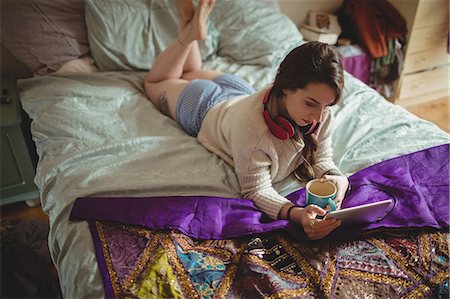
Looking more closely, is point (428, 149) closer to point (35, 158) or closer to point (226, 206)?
point (226, 206)

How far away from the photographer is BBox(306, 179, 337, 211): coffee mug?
110 cm

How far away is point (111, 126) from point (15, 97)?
23.1 inches

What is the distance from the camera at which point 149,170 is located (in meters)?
1.31

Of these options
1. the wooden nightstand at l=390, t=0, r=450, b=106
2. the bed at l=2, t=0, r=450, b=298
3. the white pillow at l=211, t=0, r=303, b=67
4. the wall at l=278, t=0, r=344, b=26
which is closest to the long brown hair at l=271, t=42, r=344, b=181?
the bed at l=2, t=0, r=450, b=298

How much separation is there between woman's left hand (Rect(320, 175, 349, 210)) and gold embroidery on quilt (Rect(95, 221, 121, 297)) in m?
0.62

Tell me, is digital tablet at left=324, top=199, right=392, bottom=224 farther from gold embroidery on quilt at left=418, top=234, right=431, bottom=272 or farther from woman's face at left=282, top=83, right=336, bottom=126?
woman's face at left=282, top=83, right=336, bottom=126

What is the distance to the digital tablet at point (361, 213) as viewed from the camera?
3.31 ft

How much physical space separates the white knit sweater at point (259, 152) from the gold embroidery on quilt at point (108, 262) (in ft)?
1.38

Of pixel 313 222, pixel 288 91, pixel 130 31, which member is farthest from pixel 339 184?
pixel 130 31

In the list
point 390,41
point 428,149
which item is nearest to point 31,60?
point 428,149

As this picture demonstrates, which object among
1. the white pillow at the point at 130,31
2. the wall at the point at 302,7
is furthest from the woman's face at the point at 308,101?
the wall at the point at 302,7

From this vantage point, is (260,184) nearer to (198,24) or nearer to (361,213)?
(361,213)

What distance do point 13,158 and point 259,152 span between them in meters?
1.15

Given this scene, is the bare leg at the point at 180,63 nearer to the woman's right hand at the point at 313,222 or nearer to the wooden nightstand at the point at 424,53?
the woman's right hand at the point at 313,222
